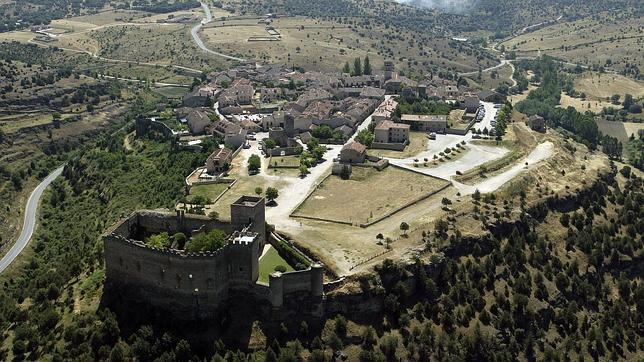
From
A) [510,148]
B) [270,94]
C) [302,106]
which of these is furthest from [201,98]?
[510,148]

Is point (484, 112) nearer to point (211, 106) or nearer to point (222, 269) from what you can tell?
point (211, 106)

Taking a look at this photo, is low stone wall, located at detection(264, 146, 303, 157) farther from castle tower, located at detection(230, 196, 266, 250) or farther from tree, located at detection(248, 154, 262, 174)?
castle tower, located at detection(230, 196, 266, 250)

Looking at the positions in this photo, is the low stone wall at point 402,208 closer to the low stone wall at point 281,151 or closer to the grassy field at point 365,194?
the grassy field at point 365,194

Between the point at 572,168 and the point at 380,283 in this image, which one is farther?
the point at 572,168

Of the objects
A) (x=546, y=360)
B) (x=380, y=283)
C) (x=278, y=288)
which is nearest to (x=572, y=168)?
(x=546, y=360)

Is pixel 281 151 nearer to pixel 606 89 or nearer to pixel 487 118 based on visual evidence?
pixel 487 118

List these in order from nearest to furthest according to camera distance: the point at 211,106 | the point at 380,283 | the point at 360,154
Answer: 1. the point at 380,283
2. the point at 360,154
3. the point at 211,106

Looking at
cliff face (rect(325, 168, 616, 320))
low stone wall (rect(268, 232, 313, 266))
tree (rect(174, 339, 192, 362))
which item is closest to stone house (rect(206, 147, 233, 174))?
low stone wall (rect(268, 232, 313, 266))
